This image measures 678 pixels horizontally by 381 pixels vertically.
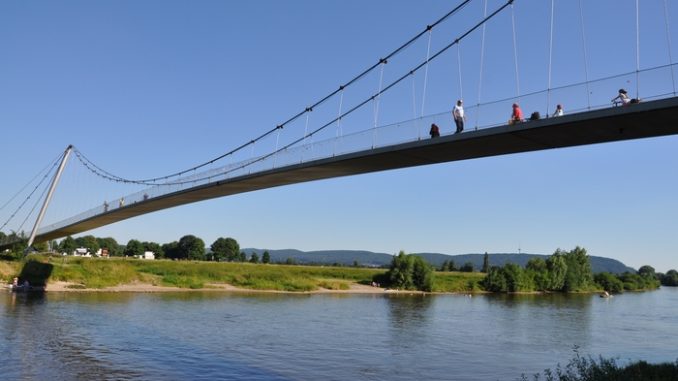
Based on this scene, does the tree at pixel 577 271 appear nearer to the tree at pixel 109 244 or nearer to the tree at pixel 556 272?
the tree at pixel 556 272

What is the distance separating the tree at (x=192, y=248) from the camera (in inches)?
4136

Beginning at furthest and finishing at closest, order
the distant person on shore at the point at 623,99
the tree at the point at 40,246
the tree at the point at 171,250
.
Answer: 1. the tree at the point at 171,250
2. the tree at the point at 40,246
3. the distant person on shore at the point at 623,99

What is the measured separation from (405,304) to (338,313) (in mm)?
11859

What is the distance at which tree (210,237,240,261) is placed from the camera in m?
113

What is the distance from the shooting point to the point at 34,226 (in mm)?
51375

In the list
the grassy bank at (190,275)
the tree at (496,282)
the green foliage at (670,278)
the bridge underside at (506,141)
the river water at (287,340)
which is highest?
the green foliage at (670,278)

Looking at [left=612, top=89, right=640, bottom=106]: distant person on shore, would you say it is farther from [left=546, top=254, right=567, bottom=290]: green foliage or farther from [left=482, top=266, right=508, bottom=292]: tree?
[left=546, top=254, right=567, bottom=290]: green foliage

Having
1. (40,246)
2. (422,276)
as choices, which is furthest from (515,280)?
(40,246)

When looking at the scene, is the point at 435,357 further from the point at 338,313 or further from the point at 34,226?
the point at 34,226

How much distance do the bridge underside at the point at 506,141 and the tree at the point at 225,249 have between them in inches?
3603

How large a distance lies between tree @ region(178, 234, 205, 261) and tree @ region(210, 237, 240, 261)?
18.3 feet

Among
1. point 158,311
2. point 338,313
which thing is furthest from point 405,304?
point 158,311

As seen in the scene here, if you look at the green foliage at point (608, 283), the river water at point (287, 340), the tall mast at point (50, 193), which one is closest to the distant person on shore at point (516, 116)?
the river water at point (287, 340)

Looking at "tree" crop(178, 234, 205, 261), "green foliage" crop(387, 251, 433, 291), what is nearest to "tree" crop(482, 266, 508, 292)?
Answer: "green foliage" crop(387, 251, 433, 291)
